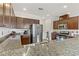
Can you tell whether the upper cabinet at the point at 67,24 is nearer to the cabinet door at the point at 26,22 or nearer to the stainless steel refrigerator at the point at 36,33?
the stainless steel refrigerator at the point at 36,33

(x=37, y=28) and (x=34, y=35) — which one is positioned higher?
(x=37, y=28)

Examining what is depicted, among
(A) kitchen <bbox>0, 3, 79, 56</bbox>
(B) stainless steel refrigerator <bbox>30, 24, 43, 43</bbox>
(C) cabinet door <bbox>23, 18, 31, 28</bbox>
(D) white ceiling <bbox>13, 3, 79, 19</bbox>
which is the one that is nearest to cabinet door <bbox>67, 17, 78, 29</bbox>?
(A) kitchen <bbox>0, 3, 79, 56</bbox>

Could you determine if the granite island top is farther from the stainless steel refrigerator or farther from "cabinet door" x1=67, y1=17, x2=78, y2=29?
"cabinet door" x1=67, y1=17, x2=78, y2=29

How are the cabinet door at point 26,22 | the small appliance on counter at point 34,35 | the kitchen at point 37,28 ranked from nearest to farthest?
the kitchen at point 37,28
the cabinet door at point 26,22
the small appliance on counter at point 34,35

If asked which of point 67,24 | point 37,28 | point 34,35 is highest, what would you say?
point 67,24

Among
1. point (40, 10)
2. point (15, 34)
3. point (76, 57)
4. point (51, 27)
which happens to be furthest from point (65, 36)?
point (76, 57)

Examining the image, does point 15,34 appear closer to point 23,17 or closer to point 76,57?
point 23,17

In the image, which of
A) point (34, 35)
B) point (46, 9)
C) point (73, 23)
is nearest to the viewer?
point (46, 9)

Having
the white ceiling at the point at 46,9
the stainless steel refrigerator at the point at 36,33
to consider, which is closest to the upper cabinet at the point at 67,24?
the white ceiling at the point at 46,9

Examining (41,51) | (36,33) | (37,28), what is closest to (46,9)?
(37,28)

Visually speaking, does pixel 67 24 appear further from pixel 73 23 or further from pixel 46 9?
pixel 46 9

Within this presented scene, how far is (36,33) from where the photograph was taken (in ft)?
8.03

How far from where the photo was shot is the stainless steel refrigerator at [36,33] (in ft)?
7.75

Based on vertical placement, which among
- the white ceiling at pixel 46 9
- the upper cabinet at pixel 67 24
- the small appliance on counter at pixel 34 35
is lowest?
the small appliance on counter at pixel 34 35
